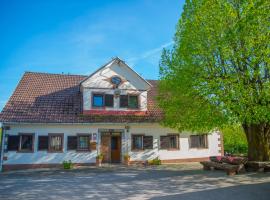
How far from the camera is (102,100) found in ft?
71.6

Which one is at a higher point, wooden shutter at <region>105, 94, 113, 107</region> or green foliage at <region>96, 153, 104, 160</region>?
wooden shutter at <region>105, 94, 113, 107</region>

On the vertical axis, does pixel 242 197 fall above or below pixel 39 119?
below

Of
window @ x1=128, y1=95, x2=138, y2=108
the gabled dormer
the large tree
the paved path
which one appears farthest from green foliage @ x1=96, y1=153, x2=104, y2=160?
the large tree

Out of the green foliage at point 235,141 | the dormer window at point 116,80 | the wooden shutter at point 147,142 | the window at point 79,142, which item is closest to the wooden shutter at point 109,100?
the dormer window at point 116,80

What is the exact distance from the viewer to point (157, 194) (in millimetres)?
9992

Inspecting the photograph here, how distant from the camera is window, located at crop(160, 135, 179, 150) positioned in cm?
2243

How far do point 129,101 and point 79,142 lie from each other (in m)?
5.54

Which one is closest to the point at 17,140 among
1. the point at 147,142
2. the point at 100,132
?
the point at 100,132

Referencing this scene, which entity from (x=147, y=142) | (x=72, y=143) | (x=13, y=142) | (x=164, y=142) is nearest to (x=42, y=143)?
(x=13, y=142)

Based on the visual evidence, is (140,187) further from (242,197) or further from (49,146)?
(49,146)

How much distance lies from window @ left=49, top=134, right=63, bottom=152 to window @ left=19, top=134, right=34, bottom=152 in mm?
1383

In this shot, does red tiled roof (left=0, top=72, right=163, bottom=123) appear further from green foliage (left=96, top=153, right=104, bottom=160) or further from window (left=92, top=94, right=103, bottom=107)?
green foliage (left=96, top=153, right=104, bottom=160)

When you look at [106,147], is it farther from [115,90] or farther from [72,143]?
[115,90]

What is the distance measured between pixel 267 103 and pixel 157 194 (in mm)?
8203
